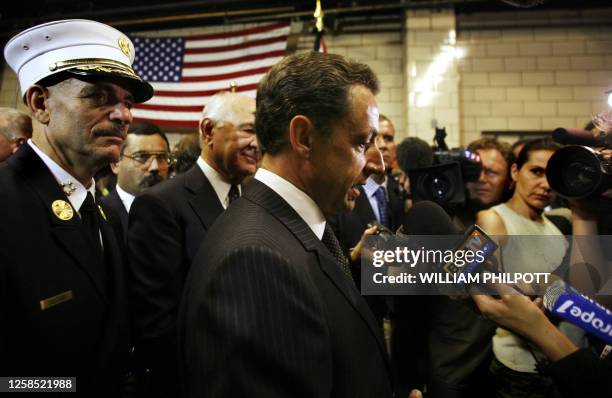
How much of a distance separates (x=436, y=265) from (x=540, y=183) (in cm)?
100

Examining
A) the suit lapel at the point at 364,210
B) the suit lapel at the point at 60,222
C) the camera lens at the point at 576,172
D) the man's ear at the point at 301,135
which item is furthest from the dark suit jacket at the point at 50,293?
the suit lapel at the point at 364,210

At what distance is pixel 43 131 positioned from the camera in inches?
46.6

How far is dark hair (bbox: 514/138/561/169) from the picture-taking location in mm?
2049

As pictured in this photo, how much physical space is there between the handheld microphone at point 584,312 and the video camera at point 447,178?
30.4 inches

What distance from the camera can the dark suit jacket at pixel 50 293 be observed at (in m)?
0.96

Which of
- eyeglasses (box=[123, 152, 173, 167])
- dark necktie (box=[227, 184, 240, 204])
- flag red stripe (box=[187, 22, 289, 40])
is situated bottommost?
dark necktie (box=[227, 184, 240, 204])

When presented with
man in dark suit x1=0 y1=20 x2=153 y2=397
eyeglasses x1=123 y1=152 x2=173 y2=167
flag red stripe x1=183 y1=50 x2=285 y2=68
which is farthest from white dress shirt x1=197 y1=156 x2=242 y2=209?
flag red stripe x1=183 y1=50 x2=285 y2=68

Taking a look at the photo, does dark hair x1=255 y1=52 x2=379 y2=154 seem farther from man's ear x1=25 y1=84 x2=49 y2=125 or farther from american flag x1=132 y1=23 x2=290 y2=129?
american flag x1=132 y1=23 x2=290 y2=129

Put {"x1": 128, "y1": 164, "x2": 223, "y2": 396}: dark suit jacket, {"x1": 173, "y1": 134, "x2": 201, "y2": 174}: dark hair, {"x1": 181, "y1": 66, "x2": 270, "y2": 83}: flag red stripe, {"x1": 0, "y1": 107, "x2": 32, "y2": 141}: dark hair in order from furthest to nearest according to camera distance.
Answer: {"x1": 181, "y1": 66, "x2": 270, "y2": 83}: flag red stripe
{"x1": 173, "y1": 134, "x2": 201, "y2": 174}: dark hair
{"x1": 0, "y1": 107, "x2": 32, "y2": 141}: dark hair
{"x1": 128, "y1": 164, "x2": 223, "y2": 396}: dark suit jacket

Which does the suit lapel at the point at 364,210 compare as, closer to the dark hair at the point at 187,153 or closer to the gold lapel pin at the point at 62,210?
the dark hair at the point at 187,153

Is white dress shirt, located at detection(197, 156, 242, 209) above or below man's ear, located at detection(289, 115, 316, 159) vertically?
above

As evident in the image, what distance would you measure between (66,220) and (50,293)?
0.66 ft

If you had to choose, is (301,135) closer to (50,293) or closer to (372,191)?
(50,293)

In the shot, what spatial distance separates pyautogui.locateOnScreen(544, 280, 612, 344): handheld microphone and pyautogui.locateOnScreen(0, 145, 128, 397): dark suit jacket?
3.76 ft
